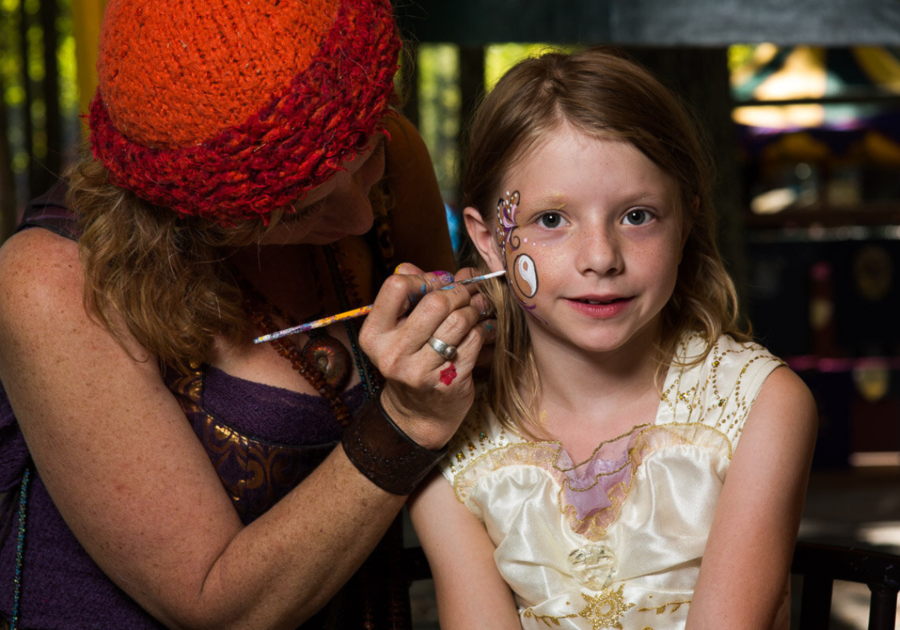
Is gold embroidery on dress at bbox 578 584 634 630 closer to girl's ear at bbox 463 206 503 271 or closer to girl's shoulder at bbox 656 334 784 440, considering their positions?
girl's shoulder at bbox 656 334 784 440

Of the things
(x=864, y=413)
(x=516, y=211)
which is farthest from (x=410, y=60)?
(x=864, y=413)

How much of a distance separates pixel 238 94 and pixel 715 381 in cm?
92

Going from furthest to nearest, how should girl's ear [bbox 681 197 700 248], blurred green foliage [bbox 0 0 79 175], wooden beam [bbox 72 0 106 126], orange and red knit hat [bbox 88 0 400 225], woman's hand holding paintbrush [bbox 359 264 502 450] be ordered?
blurred green foliage [bbox 0 0 79 175] < wooden beam [bbox 72 0 106 126] < girl's ear [bbox 681 197 700 248] < woman's hand holding paintbrush [bbox 359 264 502 450] < orange and red knit hat [bbox 88 0 400 225]

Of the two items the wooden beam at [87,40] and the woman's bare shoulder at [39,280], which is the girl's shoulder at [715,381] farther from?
the wooden beam at [87,40]

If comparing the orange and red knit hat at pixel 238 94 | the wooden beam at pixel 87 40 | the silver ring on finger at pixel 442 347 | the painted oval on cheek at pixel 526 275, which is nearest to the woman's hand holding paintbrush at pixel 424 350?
the silver ring on finger at pixel 442 347

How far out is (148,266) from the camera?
1538 millimetres

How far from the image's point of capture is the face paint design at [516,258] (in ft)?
5.02

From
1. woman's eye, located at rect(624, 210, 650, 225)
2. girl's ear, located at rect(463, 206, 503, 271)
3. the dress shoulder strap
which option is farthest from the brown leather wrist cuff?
the dress shoulder strap

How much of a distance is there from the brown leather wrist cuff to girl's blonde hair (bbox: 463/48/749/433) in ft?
0.94

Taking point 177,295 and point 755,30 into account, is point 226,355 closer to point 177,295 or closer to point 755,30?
point 177,295

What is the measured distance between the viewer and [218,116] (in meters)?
1.26

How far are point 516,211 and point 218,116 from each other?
54 cm

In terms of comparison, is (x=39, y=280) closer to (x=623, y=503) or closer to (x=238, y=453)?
(x=238, y=453)

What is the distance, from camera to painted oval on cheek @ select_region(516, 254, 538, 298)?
60.0 inches
